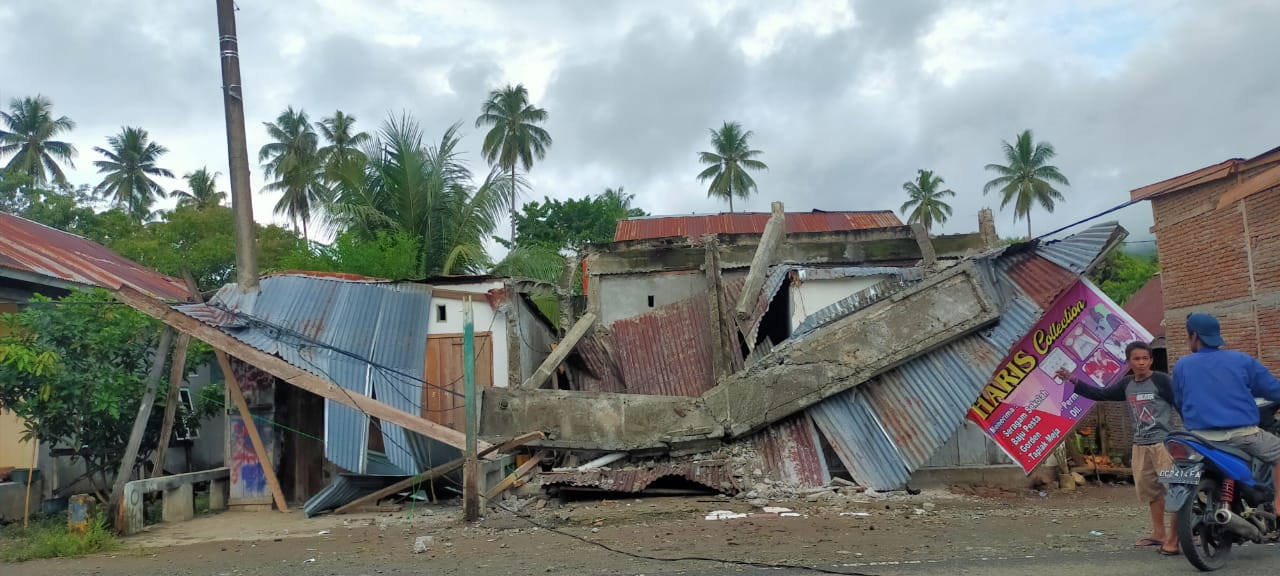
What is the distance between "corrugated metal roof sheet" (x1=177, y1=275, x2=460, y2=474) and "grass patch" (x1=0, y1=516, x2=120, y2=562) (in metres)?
2.36

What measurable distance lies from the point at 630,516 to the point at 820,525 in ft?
6.58

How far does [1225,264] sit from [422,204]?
16576 mm

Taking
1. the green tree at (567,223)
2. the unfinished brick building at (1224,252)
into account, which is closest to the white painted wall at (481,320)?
the unfinished brick building at (1224,252)

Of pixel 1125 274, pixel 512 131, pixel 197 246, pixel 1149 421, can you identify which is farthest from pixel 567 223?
pixel 1149 421

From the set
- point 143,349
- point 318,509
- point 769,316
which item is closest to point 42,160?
point 143,349

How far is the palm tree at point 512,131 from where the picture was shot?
1531 inches

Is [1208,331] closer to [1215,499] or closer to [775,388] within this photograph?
[1215,499]

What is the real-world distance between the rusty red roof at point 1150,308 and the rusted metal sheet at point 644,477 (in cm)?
1152

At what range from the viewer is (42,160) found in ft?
111

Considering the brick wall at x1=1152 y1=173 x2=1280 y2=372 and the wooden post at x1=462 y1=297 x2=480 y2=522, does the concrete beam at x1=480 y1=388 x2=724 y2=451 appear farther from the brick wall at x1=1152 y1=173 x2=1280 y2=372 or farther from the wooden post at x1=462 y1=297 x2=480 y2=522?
the brick wall at x1=1152 y1=173 x2=1280 y2=372

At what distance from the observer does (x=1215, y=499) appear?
482 centimetres

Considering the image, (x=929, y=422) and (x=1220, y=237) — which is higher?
(x=1220, y=237)

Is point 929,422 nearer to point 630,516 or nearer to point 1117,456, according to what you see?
point 630,516

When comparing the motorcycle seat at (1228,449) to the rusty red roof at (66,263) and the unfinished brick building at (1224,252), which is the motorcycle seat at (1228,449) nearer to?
the unfinished brick building at (1224,252)
